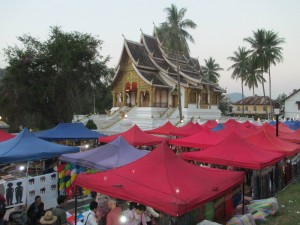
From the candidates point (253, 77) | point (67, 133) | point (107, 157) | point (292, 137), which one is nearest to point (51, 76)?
point (67, 133)

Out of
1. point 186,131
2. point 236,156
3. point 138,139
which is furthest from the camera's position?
point 186,131

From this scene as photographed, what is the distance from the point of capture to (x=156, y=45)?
4303 centimetres

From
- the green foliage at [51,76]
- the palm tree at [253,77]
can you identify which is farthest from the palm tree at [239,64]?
the green foliage at [51,76]

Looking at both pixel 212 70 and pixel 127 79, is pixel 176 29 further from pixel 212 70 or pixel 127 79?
pixel 212 70

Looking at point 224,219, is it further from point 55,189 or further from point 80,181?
point 55,189

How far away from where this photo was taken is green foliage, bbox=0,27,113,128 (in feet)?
73.9

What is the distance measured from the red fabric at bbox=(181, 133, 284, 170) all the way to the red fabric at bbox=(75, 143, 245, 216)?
190 centimetres

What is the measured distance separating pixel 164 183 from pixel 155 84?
3173cm

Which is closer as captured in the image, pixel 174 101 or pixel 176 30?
pixel 176 30

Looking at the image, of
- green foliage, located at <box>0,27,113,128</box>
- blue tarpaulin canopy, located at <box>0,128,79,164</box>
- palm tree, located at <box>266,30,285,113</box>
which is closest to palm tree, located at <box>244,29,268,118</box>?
palm tree, located at <box>266,30,285,113</box>

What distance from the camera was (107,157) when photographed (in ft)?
31.7

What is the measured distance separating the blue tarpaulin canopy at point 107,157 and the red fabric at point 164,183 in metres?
2.06

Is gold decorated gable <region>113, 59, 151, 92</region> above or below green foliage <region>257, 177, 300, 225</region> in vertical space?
above

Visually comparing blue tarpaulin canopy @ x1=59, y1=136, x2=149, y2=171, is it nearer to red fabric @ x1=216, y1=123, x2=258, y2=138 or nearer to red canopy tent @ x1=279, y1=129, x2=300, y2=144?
red fabric @ x1=216, y1=123, x2=258, y2=138
